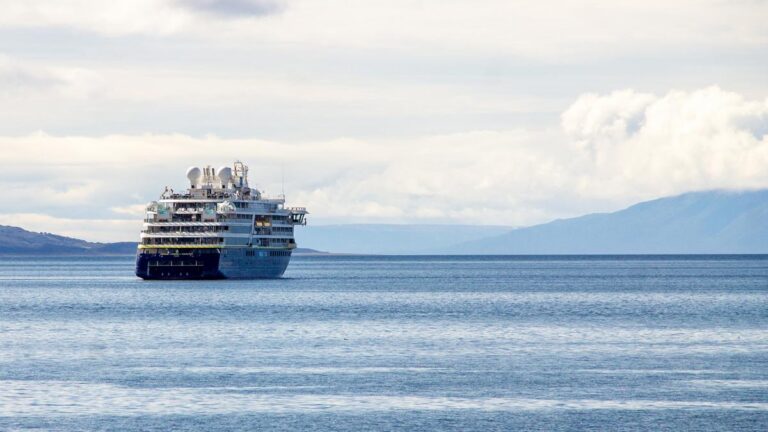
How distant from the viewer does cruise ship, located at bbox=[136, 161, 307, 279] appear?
169 meters

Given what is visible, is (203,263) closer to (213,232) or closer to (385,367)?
(213,232)

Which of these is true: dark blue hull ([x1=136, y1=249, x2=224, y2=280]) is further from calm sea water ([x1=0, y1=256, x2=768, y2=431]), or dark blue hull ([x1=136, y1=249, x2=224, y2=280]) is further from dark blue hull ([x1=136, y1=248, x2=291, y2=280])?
calm sea water ([x1=0, y1=256, x2=768, y2=431])

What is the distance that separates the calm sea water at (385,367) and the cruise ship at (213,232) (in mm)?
36654

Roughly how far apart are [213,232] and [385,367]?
10125cm

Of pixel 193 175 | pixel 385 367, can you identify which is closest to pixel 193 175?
Result: pixel 193 175

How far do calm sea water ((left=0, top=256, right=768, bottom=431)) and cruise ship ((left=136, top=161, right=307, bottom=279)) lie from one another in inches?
1443

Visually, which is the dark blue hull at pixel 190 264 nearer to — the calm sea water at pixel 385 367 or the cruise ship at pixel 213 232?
the cruise ship at pixel 213 232

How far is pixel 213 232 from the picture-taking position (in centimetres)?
16875

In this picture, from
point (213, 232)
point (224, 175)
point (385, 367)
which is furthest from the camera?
point (224, 175)

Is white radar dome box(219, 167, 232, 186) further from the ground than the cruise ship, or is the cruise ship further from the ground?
white radar dome box(219, 167, 232, 186)

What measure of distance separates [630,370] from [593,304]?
223 feet

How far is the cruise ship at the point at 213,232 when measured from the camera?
556ft

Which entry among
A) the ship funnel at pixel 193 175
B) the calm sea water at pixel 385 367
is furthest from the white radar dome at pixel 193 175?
the calm sea water at pixel 385 367

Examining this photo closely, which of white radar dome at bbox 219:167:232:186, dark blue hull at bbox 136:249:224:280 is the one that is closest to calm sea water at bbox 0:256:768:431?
dark blue hull at bbox 136:249:224:280
